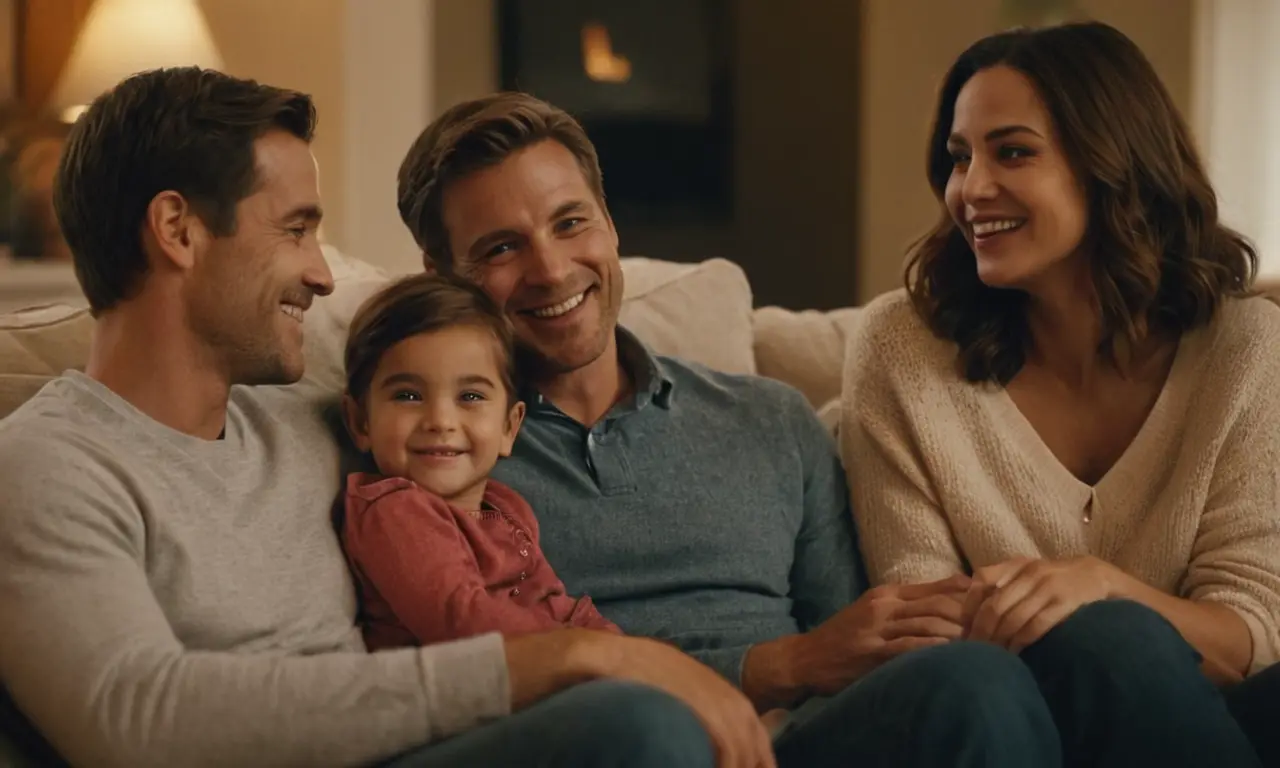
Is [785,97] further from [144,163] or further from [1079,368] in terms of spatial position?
[144,163]

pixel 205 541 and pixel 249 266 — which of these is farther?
pixel 249 266

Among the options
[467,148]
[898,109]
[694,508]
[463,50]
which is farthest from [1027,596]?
[463,50]

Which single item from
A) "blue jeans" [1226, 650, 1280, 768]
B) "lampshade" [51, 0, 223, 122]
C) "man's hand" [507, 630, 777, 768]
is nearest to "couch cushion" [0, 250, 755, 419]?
"man's hand" [507, 630, 777, 768]

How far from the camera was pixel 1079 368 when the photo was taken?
194 centimetres

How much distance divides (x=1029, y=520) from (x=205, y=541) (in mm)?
981

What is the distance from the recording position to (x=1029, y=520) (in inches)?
72.8

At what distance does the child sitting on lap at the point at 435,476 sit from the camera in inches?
58.3

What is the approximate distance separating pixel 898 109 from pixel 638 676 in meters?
3.97

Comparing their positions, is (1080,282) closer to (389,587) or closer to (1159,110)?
(1159,110)

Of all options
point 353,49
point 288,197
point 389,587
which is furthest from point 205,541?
point 353,49

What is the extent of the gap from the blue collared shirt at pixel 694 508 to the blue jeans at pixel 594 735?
418mm

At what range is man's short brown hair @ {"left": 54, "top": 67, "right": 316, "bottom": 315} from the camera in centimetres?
147

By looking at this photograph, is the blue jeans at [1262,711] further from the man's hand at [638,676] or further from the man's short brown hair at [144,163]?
the man's short brown hair at [144,163]

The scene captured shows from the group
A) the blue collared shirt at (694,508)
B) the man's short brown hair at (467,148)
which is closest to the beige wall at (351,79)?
the man's short brown hair at (467,148)
